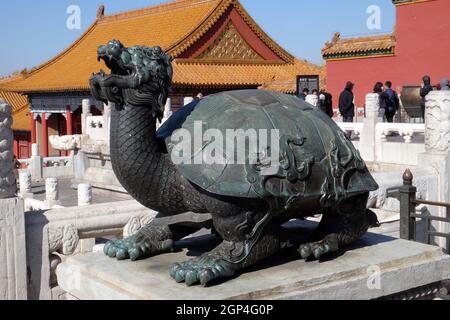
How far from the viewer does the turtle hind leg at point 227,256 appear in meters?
2.57

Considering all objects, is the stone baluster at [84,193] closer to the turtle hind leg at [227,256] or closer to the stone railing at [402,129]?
the turtle hind leg at [227,256]

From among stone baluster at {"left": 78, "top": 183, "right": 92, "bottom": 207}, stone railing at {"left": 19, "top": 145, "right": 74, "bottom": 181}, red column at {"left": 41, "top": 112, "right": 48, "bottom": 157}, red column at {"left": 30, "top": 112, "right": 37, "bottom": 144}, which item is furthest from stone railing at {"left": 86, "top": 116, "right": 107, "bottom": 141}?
red column at {"left": 30, "top": 112, "right": 37, "bottom": 144}

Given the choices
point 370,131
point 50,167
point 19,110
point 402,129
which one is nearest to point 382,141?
point 370,131

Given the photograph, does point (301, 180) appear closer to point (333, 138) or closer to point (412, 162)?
point (333, 138)

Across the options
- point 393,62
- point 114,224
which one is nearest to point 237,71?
point 393,62

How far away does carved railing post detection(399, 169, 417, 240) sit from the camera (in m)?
4.98

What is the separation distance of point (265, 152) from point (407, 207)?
2.63 metres

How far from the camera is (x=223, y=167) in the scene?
2674 millimetres

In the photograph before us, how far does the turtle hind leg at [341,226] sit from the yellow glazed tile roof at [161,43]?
15085 millimetres

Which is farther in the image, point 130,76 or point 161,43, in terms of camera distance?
point 161,43

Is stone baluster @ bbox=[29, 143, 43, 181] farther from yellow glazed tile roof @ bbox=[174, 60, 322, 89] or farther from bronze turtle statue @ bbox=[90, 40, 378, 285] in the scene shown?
bronze turtle statue @ bbox=[90, 40, 378, 285]

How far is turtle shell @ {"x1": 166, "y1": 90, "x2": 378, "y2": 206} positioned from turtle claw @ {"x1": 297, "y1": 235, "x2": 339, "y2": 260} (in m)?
0.21

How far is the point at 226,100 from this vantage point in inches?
118

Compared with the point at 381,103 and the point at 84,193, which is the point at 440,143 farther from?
the point at 381,103
